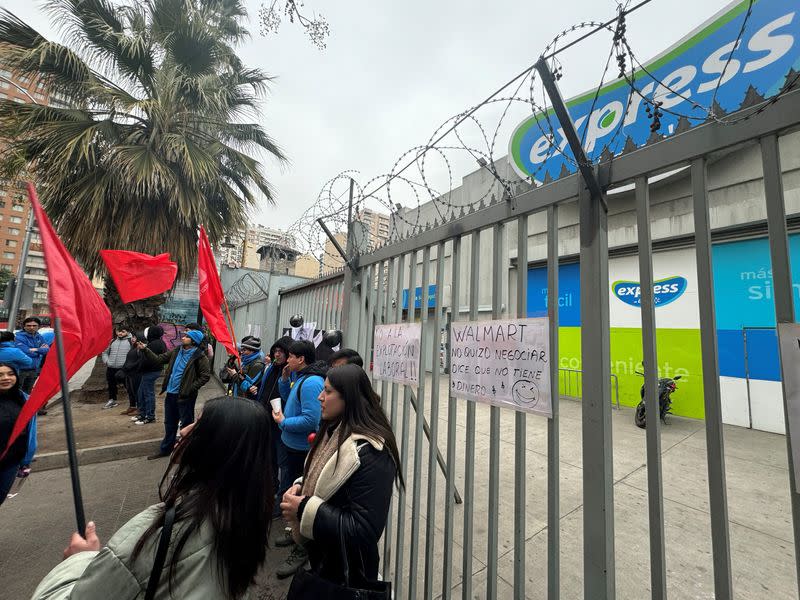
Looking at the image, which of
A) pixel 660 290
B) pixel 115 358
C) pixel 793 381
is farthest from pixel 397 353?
pixel 115 358

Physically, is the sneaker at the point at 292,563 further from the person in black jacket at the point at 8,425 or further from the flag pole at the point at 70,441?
the person in black jacket at the point at 8,425

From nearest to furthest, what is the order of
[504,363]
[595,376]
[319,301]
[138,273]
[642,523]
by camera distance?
[595,376] < [504,363] < [642,523] < [138,273] < [319,301]

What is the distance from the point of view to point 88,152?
731cm

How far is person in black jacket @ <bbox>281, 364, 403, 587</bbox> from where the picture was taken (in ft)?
5.27

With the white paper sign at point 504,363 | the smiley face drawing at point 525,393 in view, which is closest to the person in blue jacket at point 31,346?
the white paper sign at point 504,363

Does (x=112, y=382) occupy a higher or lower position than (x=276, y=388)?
lower

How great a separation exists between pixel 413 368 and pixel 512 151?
850cm

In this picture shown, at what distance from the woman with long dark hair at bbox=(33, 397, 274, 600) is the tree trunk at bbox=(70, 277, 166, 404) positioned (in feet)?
29.6

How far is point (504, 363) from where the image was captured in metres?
1.77

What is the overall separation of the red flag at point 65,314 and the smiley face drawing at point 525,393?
1975 mm

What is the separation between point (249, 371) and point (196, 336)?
1010mm

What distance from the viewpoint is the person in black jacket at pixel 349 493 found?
1.61 m

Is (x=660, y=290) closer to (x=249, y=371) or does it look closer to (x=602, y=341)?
(x=602, y=341)

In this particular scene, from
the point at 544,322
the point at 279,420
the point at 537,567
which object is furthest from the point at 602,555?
the point at 279,420
